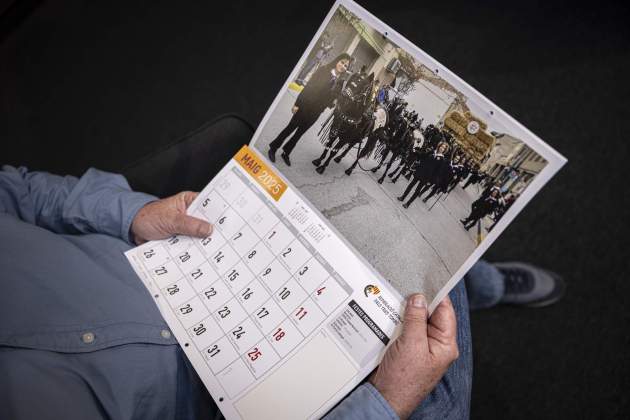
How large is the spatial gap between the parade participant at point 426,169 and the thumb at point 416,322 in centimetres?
13

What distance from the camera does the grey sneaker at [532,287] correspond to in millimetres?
1060

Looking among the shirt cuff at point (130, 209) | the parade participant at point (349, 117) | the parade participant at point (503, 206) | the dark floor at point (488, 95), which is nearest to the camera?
the parade participant at point (503, 206)

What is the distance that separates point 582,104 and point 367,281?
110 cm

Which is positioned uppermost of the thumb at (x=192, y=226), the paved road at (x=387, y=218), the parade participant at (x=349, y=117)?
the parade participant at (x=349, y=117)

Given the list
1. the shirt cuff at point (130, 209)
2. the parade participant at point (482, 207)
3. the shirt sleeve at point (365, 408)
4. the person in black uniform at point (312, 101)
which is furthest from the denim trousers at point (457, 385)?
the shirt cuff at point (130, 209)

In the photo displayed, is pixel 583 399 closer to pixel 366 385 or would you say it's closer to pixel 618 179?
pixel 618 179

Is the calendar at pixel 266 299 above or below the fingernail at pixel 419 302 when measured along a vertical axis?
below

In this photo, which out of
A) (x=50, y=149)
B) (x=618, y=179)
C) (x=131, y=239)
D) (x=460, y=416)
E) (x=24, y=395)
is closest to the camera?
(x=24, y=395)

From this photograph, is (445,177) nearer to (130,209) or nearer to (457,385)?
(457,385)

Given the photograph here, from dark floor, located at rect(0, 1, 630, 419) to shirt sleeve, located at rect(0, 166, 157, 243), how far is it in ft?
1.97

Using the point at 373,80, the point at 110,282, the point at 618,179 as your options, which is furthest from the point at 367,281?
the point at 618,179

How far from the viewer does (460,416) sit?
62cm

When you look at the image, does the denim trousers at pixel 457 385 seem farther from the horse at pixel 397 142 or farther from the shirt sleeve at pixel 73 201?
the shirt sleeve at pixel 73 201

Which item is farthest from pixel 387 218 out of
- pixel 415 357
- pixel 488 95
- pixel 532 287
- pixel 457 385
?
pixel 488 95
